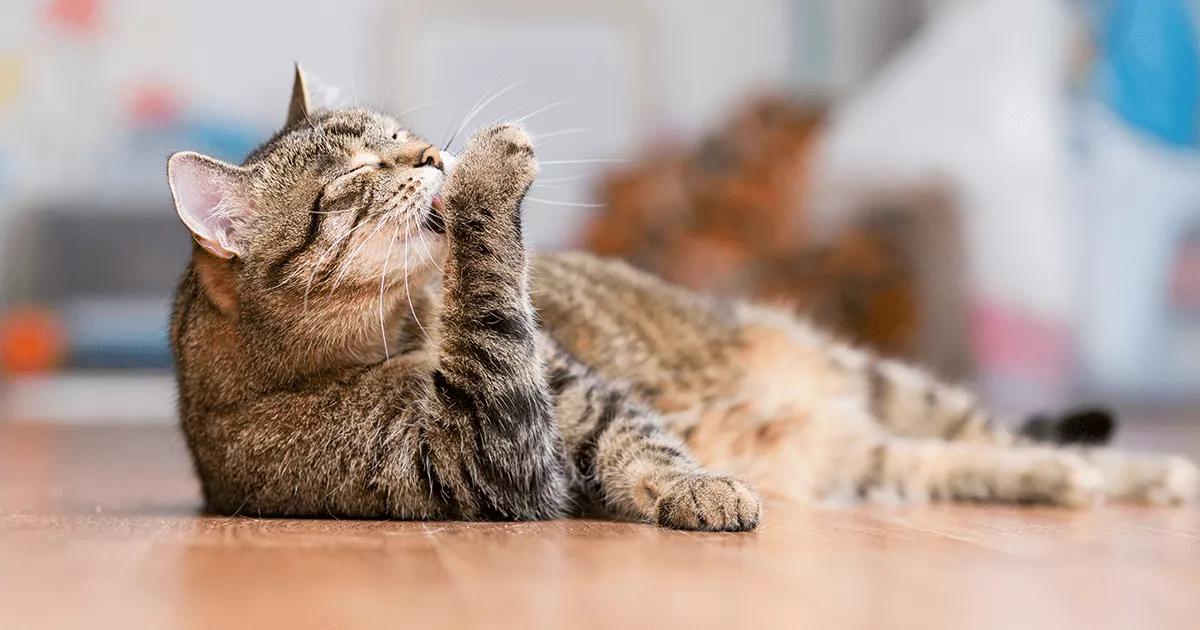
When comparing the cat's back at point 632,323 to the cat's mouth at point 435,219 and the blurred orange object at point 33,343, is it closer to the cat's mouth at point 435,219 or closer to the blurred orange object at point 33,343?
the cat's mouth at point 435,219

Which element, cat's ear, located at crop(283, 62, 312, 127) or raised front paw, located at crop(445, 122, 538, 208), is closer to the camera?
raised front paw, located at crop(445, 122, 538, 208)

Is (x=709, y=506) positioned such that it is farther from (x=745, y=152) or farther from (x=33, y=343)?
(x=33, y=343)

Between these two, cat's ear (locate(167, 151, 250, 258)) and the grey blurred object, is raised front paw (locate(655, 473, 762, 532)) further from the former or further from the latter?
the grey blurred object

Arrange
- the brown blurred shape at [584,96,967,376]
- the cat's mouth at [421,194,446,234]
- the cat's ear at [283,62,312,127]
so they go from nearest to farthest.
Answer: the cat's mouth at [421,194,446,234] → the cat's ear at [283,62,312,127] → the brown blurred shape at [584,96,967,376]

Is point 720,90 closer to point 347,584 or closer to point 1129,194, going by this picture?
point 1129,194

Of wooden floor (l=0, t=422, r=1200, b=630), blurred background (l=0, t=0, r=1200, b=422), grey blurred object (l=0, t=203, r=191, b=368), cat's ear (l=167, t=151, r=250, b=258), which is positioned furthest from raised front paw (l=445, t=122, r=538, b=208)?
grey blurred object (l=0, t=203, r=191, b=368)

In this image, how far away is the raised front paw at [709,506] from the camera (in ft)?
4.56

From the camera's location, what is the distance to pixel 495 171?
4.69ft

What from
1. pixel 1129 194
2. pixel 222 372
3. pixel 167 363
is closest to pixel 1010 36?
pixel 1129 194

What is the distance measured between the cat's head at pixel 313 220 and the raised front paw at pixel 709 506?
43 centimetres

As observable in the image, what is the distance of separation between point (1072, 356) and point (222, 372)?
3088mm

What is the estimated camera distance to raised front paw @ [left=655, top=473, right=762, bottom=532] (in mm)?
1390

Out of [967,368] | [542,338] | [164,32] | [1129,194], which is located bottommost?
[542,338]

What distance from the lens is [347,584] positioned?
1.04 meters
